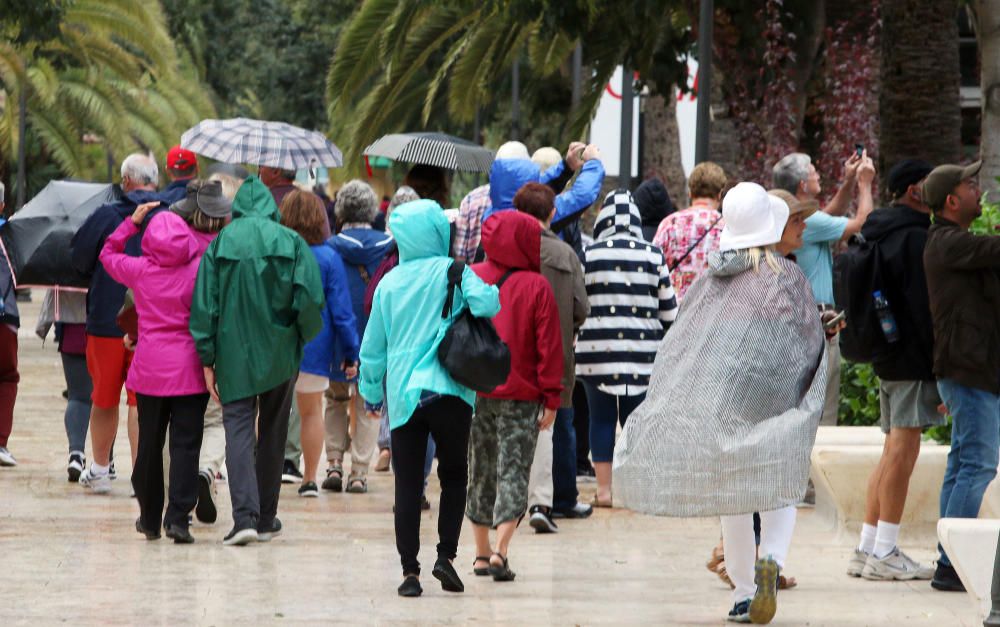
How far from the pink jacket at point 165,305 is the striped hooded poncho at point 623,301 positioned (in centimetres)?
233

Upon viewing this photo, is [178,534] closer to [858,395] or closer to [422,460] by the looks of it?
[422,460]

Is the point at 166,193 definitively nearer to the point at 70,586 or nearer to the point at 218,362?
the point at 218,362

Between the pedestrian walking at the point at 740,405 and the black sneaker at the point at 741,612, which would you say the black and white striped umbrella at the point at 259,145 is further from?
the black sneaker at the point at 741,612

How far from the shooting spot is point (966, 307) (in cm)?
785

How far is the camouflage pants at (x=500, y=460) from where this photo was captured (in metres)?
8.48

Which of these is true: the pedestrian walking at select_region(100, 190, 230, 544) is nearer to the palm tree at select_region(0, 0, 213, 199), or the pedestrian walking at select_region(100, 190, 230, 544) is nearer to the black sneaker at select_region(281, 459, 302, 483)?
the black sneaker at select_region(281, 459, 302, 483)

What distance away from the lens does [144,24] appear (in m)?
30.4

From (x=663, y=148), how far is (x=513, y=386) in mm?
15828

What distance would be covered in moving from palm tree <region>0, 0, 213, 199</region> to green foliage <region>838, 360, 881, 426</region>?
14.7 m

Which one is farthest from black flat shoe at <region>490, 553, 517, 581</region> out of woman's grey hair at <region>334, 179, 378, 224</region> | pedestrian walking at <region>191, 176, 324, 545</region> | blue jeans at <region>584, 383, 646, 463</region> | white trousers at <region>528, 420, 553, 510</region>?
woman's grey hair at <region>334, 179, 378, 224</region>

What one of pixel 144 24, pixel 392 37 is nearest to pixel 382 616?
pixel 392 37

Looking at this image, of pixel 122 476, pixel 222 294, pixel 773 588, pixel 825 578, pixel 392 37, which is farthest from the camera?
pixel 392 37

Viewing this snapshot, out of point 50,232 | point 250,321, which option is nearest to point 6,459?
point 50,232

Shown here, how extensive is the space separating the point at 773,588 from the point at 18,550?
3.85 m
